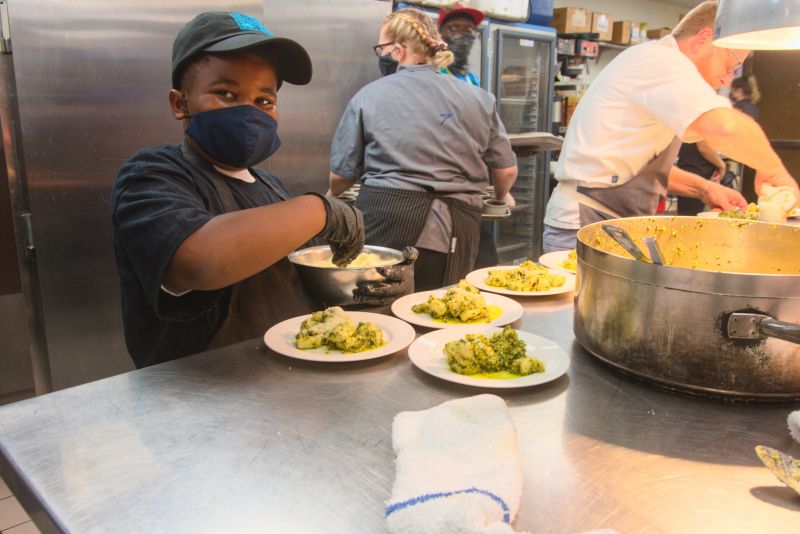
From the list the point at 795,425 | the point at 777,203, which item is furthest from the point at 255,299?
the point at 777,203

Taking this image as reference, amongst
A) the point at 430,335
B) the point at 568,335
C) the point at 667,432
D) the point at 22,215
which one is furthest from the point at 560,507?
the point at 22,215

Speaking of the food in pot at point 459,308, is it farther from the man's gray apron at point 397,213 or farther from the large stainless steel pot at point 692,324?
the man's gray apron at point 397,213

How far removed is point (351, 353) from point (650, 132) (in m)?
1.77

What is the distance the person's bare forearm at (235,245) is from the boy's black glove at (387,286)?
0.70 feet

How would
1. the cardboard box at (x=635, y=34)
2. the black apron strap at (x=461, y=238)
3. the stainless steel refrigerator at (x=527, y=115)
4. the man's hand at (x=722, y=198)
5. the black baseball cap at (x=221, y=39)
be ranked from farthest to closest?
the cardboard box at (x=635, y=34) → the stainless steel refrigerator at (x=527, y=115) → the black apron strap at (x=461, y=238) → the man's hand at (x=722, y=198) → the black baseball cap at (x=221, y=39)

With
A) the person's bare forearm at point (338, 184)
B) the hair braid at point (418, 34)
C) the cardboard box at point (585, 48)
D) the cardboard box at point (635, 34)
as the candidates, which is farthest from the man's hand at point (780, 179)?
A: the cardboard box at point (635, 34)

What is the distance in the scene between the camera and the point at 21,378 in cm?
266

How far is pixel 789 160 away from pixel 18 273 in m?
4.74

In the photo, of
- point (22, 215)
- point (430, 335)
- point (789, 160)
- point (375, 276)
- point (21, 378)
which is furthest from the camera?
point (789, 160)

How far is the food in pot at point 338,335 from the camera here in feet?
3.72

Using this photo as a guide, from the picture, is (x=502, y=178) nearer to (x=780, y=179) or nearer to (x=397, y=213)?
(x=397, y=213)

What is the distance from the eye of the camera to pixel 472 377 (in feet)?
3.35

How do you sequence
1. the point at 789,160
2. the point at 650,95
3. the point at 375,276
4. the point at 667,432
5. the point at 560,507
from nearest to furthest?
the point at 560,507 < the point at 667,432 < the point at 375,276 < the point at 650,95 < the point at 789,160

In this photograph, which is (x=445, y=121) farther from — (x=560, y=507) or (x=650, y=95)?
(x=560, y=507)
